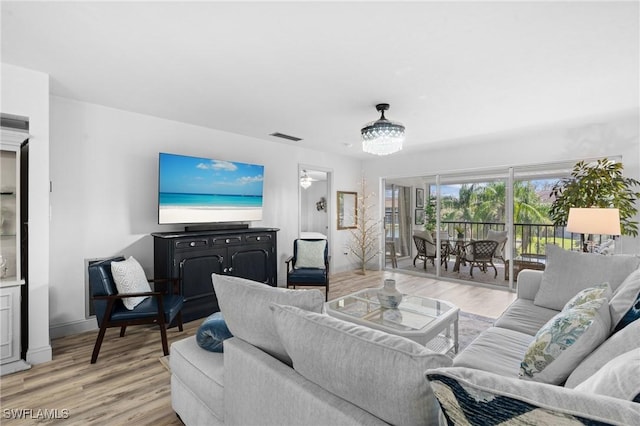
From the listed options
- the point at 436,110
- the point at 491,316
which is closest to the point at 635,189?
the point at 491,316

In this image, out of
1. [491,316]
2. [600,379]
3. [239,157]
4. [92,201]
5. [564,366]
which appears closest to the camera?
[600,379]

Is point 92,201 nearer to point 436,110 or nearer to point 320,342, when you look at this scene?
point 320,342

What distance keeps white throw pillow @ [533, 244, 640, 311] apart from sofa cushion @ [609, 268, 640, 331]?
99 cm

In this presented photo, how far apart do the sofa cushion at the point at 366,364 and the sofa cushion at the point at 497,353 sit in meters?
0.98

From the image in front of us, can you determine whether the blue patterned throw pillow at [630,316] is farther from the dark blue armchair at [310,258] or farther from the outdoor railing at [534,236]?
the outdoor railing at [534,236]

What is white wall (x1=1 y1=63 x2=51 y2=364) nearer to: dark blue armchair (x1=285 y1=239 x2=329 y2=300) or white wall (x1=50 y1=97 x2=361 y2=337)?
white wall (x1=50 y1=97 x2=361 y2=337)

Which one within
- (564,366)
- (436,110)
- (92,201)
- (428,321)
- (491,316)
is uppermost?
(436,110)

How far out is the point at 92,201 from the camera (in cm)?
330

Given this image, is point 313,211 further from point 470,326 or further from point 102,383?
point 102,383

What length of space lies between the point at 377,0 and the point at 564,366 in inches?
75.9

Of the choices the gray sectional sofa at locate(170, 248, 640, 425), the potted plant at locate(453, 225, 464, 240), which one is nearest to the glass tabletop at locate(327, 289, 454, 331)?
the gray sectional sofa at locate(170, 248, 640, 425)

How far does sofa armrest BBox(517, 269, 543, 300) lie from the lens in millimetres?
2725

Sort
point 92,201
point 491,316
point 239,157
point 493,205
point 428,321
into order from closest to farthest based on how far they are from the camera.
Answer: point 428,321, point 92,201, point 491,316, point 239,157, point 493,205

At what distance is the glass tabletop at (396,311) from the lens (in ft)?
7.90
